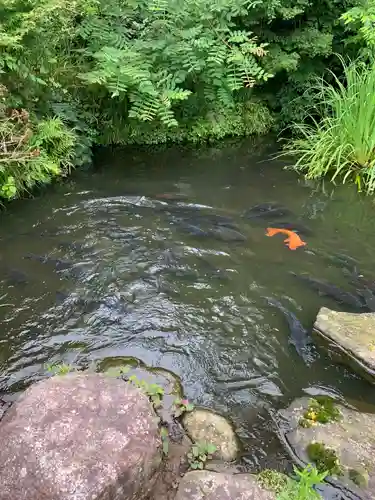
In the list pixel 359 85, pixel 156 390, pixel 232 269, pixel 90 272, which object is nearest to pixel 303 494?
pixel 156 390

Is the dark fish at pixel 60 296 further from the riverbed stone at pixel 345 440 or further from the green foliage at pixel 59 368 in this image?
the riverbed stone at pixel 345 440

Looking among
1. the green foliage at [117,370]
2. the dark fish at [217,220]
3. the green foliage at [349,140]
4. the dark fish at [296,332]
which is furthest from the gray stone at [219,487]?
the green foliage at [349,140]

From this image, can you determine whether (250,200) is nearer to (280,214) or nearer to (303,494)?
(280,214)

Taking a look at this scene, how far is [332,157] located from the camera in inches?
297

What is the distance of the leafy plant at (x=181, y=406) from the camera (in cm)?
366

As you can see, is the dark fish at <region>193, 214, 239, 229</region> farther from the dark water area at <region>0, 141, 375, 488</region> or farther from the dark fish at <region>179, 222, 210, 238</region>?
the dark fish at <region>179, 222, 210, 238</region>

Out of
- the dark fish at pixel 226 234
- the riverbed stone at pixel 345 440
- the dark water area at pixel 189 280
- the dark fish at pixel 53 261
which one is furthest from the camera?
the dark fish at pixel 226 234

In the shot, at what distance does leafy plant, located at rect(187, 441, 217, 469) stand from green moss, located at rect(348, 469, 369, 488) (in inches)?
35.9

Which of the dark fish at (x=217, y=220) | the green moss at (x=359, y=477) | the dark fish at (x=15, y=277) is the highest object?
the dark fish at (x=217, y=220)

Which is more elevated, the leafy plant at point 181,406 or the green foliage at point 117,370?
the green foliage at point 117,370

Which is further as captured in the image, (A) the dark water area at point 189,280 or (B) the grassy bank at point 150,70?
(B) the grassy bank at point 150,70

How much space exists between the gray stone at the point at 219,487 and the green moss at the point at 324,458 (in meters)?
0.46

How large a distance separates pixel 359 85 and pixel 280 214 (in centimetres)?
265

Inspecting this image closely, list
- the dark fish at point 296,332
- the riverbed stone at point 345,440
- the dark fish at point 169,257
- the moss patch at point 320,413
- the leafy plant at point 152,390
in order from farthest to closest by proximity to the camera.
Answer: the dark fish at point 169,257 → the dark fish at point 296,332 → the leafy plant at point 152,390 → the moss patch at point 320,413 → the riverbed stone at point 345,440
